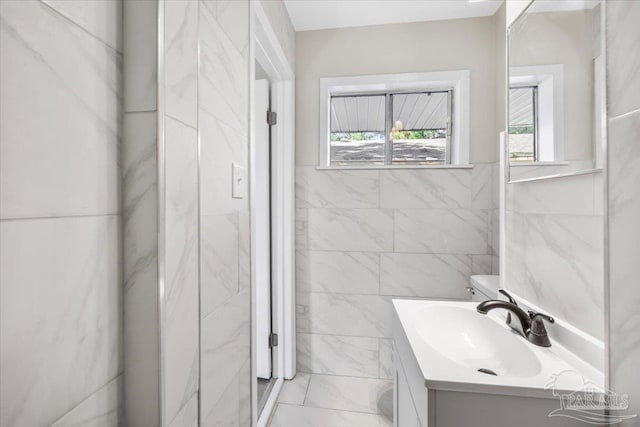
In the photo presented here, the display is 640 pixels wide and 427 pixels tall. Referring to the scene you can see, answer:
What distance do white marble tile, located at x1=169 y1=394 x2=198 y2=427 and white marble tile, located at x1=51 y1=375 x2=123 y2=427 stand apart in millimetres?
135

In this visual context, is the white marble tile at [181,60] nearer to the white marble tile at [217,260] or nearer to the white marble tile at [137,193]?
the white marble tile at [137,193]

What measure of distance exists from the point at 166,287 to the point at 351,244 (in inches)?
63.0

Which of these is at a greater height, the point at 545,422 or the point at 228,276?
the point at 228,276

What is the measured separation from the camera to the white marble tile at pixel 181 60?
0.68m

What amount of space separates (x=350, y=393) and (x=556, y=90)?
6.39 feet

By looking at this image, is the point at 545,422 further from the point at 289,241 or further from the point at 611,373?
the point at 289,241

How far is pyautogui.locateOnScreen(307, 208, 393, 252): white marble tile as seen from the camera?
2.13 metres

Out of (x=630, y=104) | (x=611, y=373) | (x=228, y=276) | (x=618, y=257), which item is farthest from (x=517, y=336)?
(x=228, y=276)

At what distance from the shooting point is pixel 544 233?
1.12 meters

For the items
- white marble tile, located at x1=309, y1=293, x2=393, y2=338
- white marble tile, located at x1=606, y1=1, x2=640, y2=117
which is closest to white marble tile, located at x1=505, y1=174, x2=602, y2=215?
white marble tile, located at x1=606, y1=1, x2=640, y2=117

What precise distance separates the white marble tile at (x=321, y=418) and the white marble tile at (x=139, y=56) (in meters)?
1.79

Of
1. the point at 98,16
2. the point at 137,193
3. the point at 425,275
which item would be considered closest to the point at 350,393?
the point at 425,275

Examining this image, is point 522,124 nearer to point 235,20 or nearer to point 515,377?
point 515,377

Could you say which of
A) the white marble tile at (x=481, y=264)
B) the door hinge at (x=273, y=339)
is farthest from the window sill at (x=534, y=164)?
the door hinge at (x=273, y=339)
